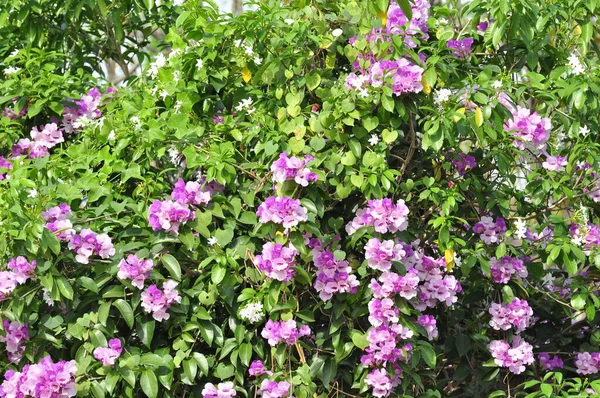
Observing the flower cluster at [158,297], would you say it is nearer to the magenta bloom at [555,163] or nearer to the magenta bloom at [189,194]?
the magenta bloom at [189,194]

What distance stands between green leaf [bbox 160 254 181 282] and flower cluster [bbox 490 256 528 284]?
2.95 ft

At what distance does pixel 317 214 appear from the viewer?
2666 millimetres

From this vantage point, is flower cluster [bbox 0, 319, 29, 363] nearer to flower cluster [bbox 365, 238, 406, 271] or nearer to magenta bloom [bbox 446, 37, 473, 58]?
flower cluster [bbox 365, 238, 406, 271]

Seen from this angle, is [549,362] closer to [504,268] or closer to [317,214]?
[504,268]

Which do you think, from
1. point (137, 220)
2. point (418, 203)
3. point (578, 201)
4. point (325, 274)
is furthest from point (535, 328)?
point (137, 220)

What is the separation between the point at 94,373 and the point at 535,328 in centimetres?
141

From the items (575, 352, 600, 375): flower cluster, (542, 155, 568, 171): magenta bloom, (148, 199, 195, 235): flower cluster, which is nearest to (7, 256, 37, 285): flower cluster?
(148, 199, 195, 235): flower cluster

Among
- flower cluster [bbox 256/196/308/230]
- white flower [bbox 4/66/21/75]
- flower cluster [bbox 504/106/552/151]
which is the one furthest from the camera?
white flower [bbox 4/66/21/75]

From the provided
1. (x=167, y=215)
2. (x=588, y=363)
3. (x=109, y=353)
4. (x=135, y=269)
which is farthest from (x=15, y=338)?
(x=588, y=363)

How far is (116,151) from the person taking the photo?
2.89 metres

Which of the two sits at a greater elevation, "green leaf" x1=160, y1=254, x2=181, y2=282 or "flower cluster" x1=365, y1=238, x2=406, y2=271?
"flower cluster" x1=365, y1=238, x2=406, y2=271

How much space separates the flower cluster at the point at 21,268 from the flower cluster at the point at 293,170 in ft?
2.23

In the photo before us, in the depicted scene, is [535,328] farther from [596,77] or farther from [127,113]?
[127,113]

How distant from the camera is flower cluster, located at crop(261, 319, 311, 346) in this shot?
8.70ft
